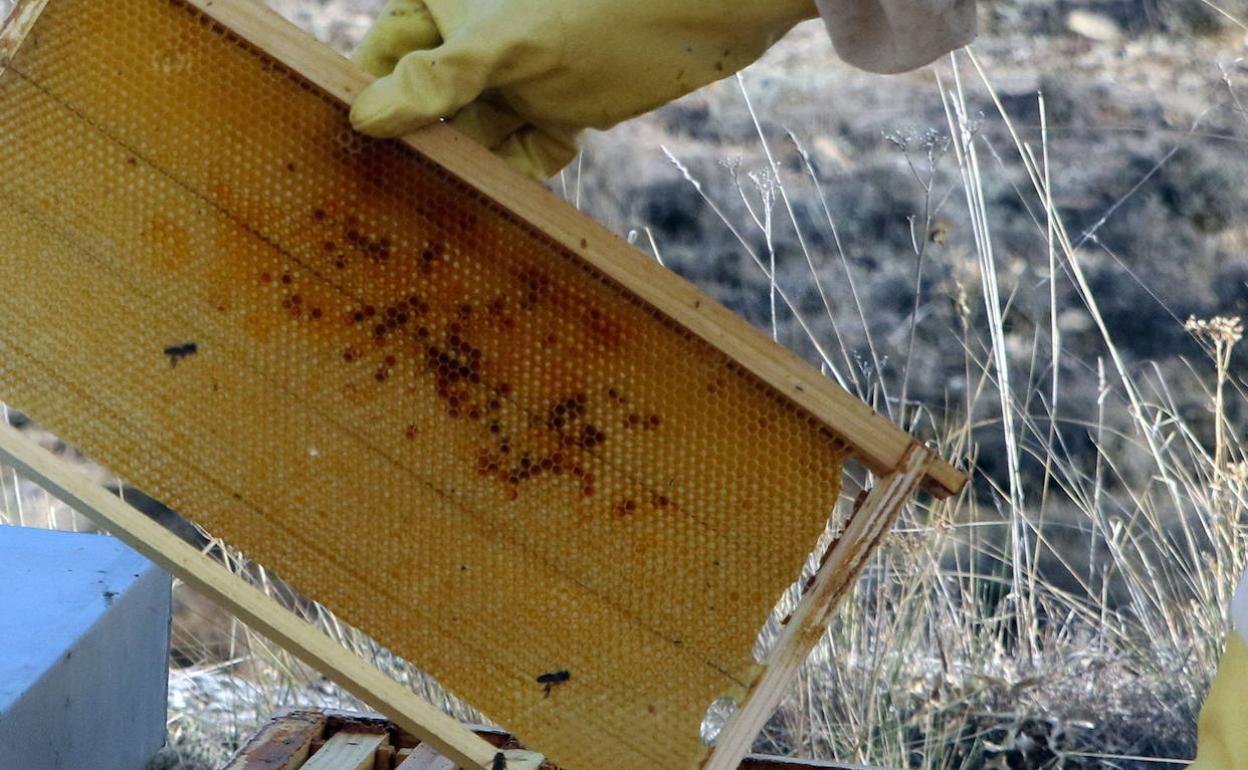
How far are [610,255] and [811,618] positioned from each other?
0.45 m

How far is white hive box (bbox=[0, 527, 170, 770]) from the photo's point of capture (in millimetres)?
1806

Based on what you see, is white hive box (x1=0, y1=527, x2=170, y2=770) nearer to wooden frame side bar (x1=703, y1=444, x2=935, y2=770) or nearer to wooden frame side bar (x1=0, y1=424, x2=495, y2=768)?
wooden frame side bar (x1=0, y1=424, x2=495, y2=768)

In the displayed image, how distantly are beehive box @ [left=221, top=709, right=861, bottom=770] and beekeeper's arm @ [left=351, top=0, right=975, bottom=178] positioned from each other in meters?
0.86

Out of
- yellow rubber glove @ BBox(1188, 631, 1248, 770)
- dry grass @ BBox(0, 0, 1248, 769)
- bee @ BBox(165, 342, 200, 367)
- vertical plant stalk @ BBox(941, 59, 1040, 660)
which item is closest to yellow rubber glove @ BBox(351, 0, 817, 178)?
bee @ BBox(165, 342, 200, 367)

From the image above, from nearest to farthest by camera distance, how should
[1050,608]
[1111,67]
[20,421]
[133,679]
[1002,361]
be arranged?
[133,679]
[1002,361]
[1050,608]
[20,421]
[1111,67]

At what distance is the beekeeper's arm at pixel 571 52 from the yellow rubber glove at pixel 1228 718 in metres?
0.71

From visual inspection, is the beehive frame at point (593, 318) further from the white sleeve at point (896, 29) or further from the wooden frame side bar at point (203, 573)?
the white sleeve at point (896, 29)

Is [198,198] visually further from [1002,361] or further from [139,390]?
[1002,361]

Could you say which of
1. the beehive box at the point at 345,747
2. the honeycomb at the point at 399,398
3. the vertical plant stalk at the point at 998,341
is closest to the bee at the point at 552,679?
the honeycomb at the point at 399,398

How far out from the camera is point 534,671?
4.96 ft

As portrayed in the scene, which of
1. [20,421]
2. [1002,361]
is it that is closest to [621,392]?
[1002,361]

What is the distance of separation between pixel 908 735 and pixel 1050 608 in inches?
18.3

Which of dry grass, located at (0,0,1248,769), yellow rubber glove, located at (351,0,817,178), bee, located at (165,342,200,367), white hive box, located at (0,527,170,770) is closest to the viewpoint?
yellow rubber glove, located at (351,0,817,178)

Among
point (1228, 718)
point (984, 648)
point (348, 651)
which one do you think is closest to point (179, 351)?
point (348, 651)
